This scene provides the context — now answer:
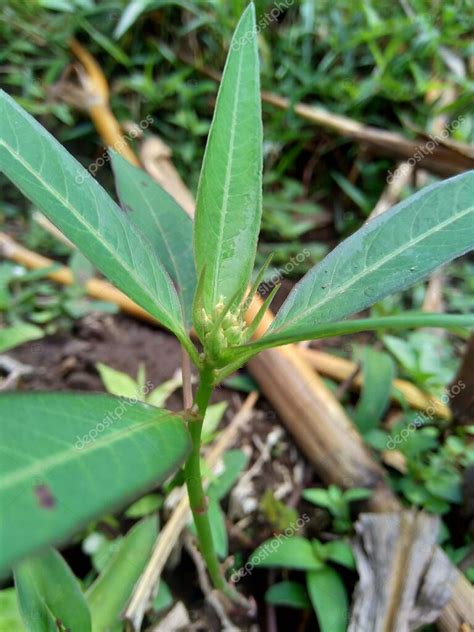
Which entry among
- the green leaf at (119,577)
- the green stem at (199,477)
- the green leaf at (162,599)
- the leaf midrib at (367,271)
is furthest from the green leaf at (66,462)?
the green leaf at (162,599)

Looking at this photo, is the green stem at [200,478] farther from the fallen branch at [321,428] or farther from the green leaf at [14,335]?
Answer: the green leaf at [14,335]

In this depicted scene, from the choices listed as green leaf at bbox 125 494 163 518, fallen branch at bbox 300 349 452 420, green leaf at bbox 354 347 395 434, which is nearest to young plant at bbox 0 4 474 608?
green leaf at bbox 125 494 163 518

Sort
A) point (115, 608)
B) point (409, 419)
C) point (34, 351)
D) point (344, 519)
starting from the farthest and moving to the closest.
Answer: point (34, 351) → point (409, 419) → point (344, 519) → point (115, 608)

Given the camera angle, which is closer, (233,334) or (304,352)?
(233,334)

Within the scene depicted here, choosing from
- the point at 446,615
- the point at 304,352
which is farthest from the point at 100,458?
the point at 304,352

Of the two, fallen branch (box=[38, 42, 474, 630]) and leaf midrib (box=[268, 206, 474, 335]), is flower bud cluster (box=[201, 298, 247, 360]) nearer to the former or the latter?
leaf midrib (box=[268, 206, 474, 335])

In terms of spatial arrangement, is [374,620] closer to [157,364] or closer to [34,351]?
[157,364]
